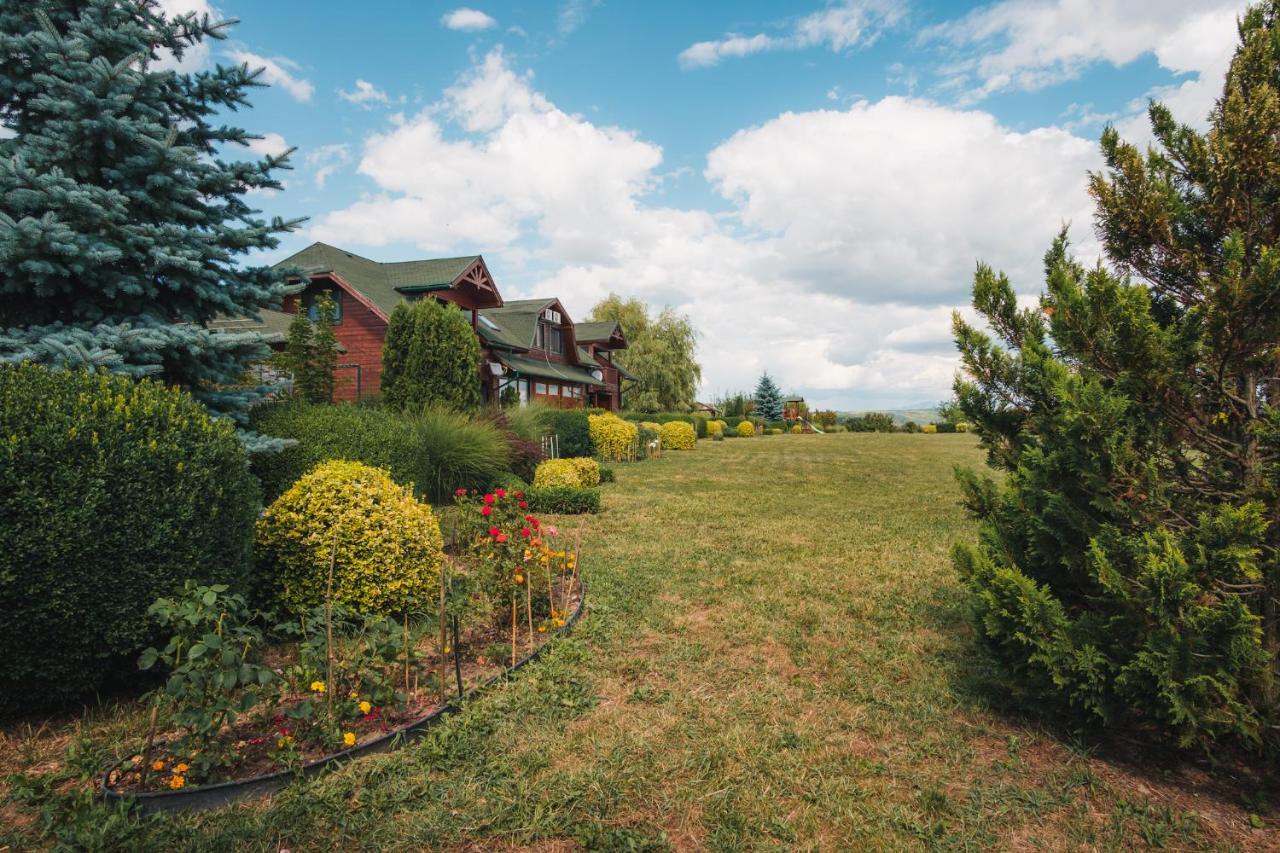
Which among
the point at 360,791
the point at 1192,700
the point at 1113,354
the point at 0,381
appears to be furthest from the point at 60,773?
the point at 1113,354

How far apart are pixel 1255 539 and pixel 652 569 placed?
16.5ft

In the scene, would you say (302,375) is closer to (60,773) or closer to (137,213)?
(137,213)

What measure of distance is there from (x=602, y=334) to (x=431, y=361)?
24.5 m

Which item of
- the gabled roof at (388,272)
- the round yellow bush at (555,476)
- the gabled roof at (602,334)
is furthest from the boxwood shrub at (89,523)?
the gabled roof at (602,334)

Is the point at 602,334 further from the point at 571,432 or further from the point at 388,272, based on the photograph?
the point at 571,432

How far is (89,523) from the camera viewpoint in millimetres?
3201

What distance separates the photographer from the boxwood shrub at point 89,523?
3080 millimetres

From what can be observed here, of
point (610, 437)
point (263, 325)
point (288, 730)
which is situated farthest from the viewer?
point (610, 437)

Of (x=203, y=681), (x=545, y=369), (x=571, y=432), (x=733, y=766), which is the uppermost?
(x=545, y=369)

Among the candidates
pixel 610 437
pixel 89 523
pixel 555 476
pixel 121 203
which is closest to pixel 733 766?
pixel 89 523

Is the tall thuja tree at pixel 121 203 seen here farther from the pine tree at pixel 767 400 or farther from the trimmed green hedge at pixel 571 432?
the pine tree at pixel 767 400

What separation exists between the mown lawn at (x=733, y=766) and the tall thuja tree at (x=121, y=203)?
10.3 feet

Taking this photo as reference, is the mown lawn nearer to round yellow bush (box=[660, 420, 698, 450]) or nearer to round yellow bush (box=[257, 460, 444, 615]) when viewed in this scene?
round yellow bush (box=[257, 460, 444, 615])

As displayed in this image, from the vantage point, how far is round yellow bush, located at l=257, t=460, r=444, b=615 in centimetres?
461
